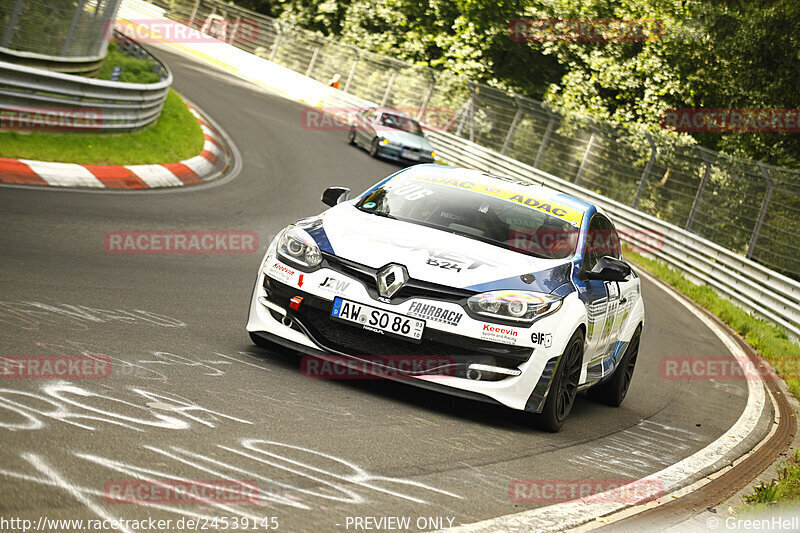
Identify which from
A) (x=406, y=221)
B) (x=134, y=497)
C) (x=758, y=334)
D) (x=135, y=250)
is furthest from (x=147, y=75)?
(x=134, y=497)

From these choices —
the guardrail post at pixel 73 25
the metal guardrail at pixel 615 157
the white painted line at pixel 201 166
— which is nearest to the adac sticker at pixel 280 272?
the white painted line at pixel 201 166

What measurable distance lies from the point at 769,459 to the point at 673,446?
0.80 meters

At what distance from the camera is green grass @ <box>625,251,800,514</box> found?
5738 millimetres

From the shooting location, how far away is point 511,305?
20.9ft

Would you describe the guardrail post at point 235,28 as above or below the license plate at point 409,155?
above

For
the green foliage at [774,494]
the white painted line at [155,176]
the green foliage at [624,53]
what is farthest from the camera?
the green foliage at [624,53]

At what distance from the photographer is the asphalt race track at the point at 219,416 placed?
418 cm

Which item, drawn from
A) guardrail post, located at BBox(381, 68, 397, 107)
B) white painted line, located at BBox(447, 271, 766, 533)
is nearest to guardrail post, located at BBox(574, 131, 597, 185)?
guardrail post, located at BBox(381, 68, 397, 107)

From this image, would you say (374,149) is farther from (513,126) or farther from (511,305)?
(511,305)

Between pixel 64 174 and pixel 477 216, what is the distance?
6865mm

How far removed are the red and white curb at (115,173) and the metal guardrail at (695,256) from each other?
940 centimetres

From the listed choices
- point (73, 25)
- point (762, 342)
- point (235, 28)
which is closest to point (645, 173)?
point (762, 342)

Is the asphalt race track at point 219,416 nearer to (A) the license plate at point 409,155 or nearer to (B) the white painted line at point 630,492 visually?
(B) the white painted line at point 630,492

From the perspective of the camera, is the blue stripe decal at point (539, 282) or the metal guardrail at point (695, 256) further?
the metal guardrail at point (695, 256)
